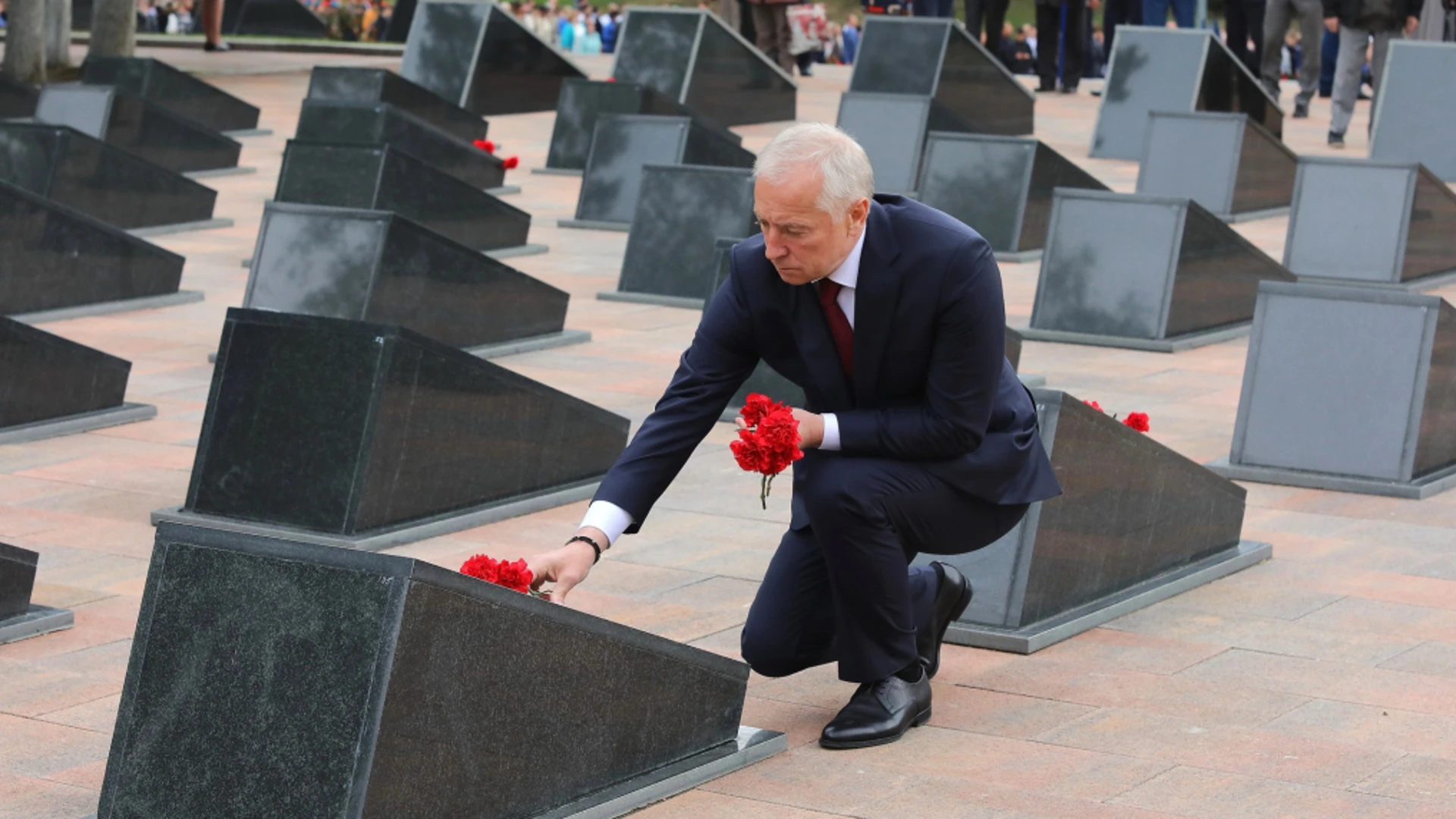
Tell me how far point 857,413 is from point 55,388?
5.46 metres

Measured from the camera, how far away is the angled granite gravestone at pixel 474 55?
73.9ft

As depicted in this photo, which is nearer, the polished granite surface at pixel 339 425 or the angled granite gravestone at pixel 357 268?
the polished granite surface at pixel 339 425

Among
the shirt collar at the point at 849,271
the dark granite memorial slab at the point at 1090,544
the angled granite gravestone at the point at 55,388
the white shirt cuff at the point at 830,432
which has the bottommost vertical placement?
the angled granite gravestone at the point at 55,388

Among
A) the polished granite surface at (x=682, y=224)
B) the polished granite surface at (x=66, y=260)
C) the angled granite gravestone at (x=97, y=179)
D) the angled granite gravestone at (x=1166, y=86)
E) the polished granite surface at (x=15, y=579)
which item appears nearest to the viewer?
the polished granite surface at (x=15, y=579)

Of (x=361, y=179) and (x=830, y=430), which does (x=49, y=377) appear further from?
(x=830, y=430)

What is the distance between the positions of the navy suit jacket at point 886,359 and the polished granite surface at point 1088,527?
1065 millimetres

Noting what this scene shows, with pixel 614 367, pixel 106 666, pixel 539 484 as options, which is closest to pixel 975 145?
pixel 614 367

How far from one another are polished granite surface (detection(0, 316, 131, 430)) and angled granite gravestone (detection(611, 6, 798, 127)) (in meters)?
12.5

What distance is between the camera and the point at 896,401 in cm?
491

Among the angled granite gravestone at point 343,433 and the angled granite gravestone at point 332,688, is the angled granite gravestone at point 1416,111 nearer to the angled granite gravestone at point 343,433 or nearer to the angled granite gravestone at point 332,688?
the angled granite gravestone at point 343,433

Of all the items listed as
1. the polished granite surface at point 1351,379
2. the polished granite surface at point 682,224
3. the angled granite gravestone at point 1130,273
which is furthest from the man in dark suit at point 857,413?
the polished granite surface at point 682,224

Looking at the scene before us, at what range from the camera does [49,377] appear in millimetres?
9273

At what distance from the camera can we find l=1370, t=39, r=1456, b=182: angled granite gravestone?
1745 cm

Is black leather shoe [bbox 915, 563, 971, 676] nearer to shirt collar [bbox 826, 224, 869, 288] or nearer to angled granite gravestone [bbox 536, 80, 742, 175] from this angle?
shirt collar [bbox 826, 224, 869, 288]
